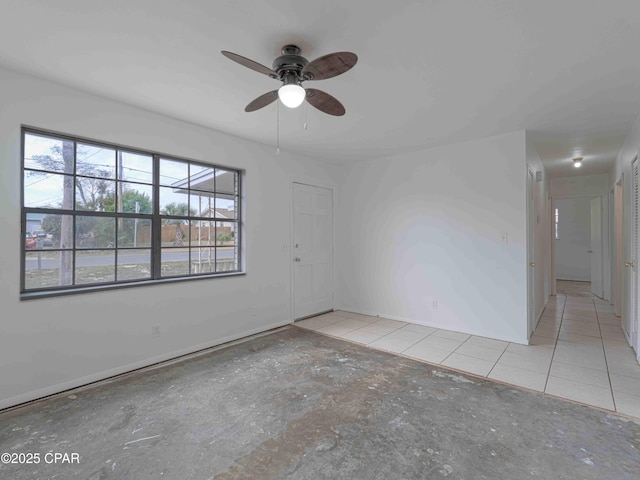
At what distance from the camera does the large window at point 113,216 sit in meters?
2.54

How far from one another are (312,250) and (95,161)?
9.77 feet

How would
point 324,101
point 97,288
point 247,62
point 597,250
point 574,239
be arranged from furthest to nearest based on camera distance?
point 574,239, point 597,250, point 97,288, point 324,101, point 247,62

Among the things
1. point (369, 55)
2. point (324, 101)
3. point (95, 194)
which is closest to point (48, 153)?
point (95, 194)

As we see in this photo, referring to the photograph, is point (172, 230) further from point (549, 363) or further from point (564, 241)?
point (564, 241)

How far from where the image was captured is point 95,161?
2.83m

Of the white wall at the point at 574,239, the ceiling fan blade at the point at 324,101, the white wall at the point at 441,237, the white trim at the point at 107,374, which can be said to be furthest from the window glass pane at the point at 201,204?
the white wall at the point at 574,239

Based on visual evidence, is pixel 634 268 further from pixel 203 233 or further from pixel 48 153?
pixel 48 153

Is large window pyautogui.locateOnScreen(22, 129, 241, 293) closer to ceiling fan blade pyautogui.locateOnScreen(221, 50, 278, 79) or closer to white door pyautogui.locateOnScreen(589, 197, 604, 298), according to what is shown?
ceiling fan blade pyautogui.locateOnScreen(221, 50, 278, 79)

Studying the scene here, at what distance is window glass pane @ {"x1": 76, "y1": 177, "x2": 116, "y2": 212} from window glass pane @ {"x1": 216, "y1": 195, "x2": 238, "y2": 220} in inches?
44.3

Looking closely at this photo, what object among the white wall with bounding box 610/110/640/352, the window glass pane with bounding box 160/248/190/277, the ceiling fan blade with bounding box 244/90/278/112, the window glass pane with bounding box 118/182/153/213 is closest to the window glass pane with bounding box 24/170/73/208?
the window glass pane with bounding box 118/182/153/213

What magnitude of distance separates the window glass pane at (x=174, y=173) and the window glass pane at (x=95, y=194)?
507 mm

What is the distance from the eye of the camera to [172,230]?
336cm

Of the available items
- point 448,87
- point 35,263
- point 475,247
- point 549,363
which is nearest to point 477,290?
point 475,247

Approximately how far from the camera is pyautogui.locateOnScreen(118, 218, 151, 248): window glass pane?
2.96 meters
